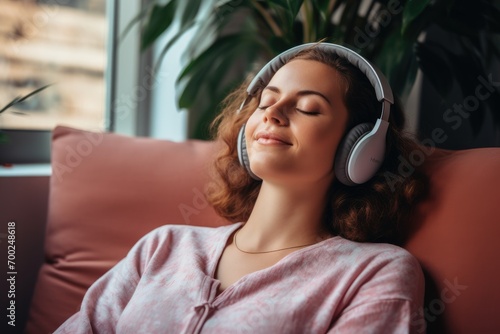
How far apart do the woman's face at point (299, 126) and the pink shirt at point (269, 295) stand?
6.3 inches

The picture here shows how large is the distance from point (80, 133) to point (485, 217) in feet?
3.27

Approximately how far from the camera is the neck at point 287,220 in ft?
3.62

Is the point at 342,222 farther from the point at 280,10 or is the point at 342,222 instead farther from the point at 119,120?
the point at 119,120

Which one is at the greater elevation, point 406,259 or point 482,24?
point 482,24

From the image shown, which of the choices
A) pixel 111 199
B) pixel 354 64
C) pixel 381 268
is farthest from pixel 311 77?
pixel 111 199

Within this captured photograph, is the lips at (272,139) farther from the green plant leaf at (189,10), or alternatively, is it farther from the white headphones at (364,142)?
the green plant leaf at (189,10)

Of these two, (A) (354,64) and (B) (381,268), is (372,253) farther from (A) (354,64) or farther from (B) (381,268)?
(A) (354,64)

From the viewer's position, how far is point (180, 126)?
1962mm

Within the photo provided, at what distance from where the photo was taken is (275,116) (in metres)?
1.03

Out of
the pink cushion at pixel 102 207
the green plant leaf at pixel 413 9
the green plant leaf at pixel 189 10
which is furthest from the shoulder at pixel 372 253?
the green plant leaf at pixel 189 10

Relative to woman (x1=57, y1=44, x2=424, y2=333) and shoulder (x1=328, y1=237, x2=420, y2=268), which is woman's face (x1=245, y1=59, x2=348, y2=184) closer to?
woman (x1=57, y1=44, x2=424, y2=333)

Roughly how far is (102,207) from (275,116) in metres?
0.55

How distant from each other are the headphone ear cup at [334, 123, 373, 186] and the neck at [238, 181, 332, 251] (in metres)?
0.07

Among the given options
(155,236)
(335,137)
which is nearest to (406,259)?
(335,137)
